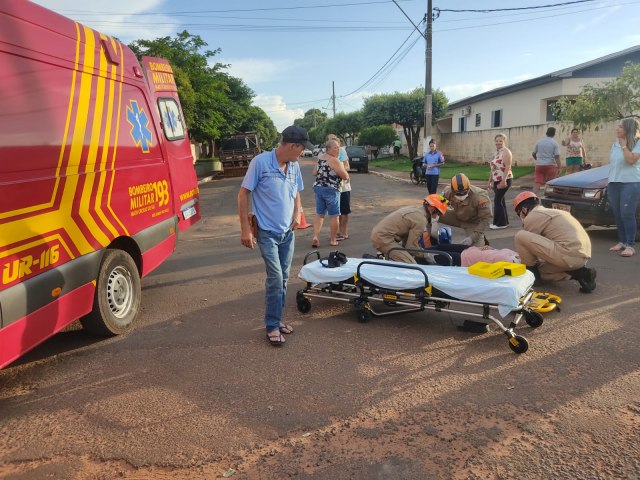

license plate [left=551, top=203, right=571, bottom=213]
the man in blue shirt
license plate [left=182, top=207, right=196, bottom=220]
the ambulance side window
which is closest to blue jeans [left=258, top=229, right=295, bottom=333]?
the man in blue shirt

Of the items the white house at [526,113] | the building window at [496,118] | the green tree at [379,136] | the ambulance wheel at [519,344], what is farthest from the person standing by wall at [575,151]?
the green tree at [379,136]

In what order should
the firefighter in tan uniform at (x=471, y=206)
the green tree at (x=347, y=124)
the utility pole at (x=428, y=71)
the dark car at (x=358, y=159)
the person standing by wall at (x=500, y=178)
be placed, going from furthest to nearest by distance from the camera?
1. the green tree at (x=347, y=124)
2. the dark car at (x=358, y=159)
3. the utility pole at (x=428, y=71)
4. the person standing by wall at (x=500, y=178)
5. the firefighter in tan uniform at (x=471, y=206)

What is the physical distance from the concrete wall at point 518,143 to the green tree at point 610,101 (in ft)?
10.1

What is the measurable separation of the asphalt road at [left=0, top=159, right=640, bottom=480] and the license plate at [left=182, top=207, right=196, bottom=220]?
5.26ft

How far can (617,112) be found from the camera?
13.4m

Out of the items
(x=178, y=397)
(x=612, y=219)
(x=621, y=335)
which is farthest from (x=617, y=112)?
(x=178, y=397)

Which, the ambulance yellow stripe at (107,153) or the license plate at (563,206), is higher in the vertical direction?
the ambulance yellow stripe at (107,153)

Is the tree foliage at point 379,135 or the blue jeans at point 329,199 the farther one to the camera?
the tree foliage at point 379,135

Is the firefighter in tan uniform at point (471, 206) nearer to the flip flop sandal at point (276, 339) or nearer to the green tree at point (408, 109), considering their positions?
the flip flop sandal at point (276, 339)

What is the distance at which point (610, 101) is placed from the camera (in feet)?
43.1

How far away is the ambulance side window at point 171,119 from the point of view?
246 inches

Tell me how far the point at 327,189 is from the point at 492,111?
2426 centimetres

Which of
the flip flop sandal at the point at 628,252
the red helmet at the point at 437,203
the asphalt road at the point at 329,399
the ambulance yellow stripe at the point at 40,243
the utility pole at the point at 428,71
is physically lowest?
the flip flop sandal at the point at 628,252

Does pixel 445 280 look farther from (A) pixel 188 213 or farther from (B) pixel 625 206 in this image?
(B) pixel 625 206
